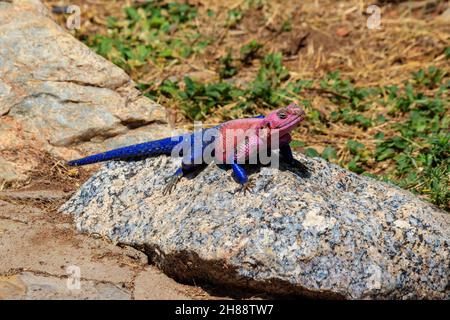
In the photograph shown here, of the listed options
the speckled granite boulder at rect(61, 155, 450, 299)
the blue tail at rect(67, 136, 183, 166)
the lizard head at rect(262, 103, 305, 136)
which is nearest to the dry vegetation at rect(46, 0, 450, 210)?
the speckled granite boulder at rect(61, 155, 450, 299)

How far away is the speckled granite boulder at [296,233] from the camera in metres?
4.04

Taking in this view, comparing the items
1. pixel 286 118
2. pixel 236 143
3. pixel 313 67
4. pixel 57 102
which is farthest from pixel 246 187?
pixel 313 67

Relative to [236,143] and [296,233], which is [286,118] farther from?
[296,233]

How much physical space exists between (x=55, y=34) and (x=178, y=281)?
3.00 meters

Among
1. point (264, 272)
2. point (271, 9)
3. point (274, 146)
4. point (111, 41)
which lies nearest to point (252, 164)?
point (274, 146)

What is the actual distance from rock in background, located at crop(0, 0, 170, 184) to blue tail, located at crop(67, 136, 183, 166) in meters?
0.48

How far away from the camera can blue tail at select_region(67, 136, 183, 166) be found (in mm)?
5168

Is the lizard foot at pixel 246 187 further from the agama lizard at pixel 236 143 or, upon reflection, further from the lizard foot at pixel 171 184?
the lizard foot at pixel 171 184

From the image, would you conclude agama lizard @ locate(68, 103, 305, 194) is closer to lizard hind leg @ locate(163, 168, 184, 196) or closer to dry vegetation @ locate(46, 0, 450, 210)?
lizard hind leg @ locate(163, 168, 184, 196)

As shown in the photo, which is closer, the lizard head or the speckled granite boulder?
the speckled granite boulder

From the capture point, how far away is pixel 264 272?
4.05 m

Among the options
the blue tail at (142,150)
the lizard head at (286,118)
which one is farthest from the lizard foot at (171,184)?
the lizard head at (286,118)

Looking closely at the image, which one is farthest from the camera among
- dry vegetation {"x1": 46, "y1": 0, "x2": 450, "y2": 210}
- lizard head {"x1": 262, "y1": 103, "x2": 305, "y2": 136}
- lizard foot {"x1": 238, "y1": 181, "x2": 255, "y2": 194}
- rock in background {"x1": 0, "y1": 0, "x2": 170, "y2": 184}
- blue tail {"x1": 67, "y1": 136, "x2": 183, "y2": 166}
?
dry vegetation {"x1": 46, "y1": 0, "x2": 450, "y2": 210}
